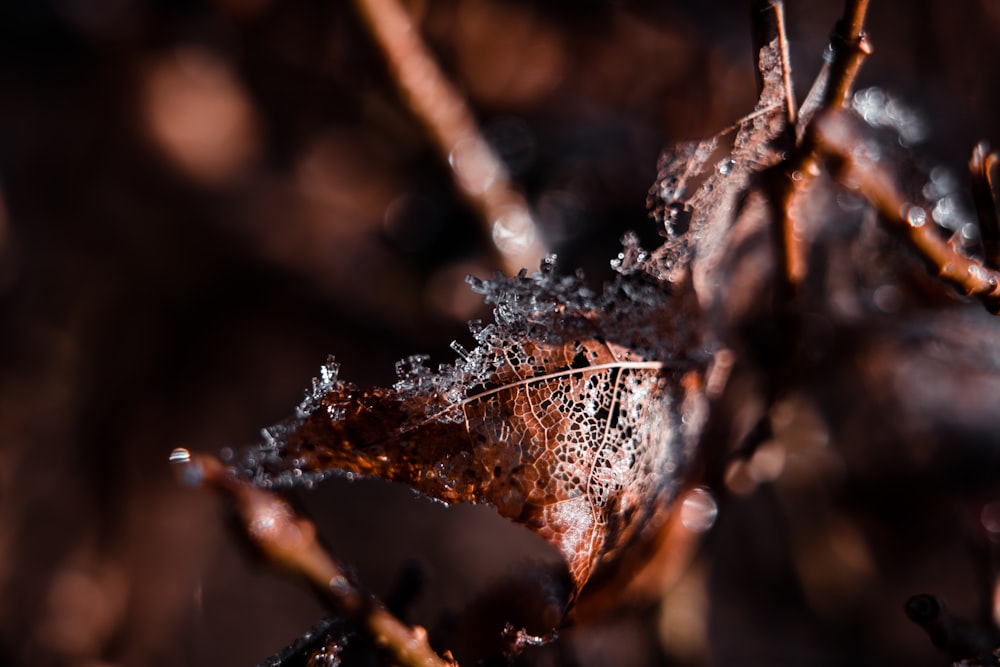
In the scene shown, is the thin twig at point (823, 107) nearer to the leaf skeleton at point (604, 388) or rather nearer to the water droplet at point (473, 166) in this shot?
the leaf skeleton at point (604, 388)

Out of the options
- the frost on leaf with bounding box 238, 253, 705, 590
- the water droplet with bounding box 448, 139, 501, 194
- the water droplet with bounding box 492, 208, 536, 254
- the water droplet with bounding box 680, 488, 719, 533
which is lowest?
the water droplet with bounding box 680, 488, 719, 533

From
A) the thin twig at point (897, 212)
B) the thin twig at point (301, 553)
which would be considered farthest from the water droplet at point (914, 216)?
the thin twig at point (301, 553)

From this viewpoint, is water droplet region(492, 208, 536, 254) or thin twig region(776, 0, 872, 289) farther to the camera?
water droplet region(492, 208, 536, 254)

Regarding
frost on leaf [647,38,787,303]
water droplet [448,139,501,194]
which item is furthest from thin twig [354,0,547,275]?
frost on leaf [647,38,787,303]

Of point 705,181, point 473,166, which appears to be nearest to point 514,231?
point 473,166

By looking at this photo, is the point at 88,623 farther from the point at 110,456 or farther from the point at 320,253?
the point at 320,253

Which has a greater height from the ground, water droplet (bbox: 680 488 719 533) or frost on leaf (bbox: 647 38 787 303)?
frost on leaf (bbox: 647 38 787 303)

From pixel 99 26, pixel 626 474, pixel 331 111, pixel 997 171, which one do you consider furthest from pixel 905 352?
pixel 99 26

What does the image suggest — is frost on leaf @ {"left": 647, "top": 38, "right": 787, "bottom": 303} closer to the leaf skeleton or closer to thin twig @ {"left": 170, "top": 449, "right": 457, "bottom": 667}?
the leaf skeleton
